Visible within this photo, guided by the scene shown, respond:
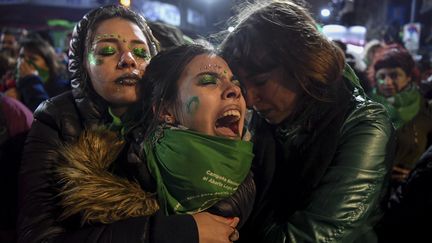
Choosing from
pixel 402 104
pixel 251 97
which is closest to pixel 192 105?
pixel 251 97

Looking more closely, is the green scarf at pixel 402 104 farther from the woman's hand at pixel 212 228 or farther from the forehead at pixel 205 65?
the woman's hand at pixel 212 228

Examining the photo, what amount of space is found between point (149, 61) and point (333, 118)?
0.88m

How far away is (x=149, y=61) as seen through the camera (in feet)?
5.91

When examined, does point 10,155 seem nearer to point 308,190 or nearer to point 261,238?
point 261,238

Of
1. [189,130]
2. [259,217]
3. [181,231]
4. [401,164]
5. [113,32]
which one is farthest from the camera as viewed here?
[401,164]

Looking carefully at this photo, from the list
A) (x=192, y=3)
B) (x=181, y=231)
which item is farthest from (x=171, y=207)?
(x=192, y=3)

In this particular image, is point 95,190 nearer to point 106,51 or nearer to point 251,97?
point 106,51

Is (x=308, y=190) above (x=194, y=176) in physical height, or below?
below

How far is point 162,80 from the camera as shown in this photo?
1.64m

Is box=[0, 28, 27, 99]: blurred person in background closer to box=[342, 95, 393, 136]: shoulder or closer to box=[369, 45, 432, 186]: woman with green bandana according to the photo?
box=[342, 95, 393, 136]: shoulder

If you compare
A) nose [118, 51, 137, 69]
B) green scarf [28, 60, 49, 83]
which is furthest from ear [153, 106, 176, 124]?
green scarf [28, 60, 49, 83]

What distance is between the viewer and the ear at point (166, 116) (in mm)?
1579

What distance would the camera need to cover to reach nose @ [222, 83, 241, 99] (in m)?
1.54

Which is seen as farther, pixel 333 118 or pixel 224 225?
pixel 333 118
